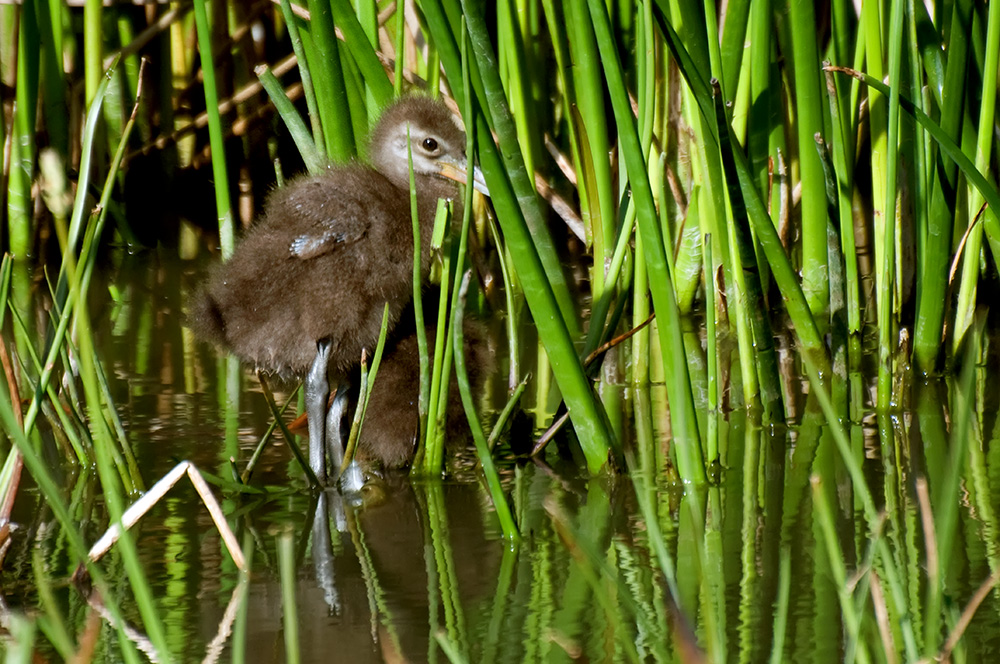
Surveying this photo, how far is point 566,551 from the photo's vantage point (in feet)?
6.16

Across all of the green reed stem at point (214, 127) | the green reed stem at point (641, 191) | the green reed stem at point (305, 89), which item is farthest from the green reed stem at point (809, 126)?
the green reed stem at point (214, 127)

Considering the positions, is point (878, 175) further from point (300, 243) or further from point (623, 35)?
point (300, 243)

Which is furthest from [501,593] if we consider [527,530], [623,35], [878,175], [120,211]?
[120,211]

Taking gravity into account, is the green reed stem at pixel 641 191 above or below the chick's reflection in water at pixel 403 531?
above

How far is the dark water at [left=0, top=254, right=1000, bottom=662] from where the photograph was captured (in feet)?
5.12

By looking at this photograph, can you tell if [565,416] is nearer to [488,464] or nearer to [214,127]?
[488,464]

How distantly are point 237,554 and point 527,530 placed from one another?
0.46 m

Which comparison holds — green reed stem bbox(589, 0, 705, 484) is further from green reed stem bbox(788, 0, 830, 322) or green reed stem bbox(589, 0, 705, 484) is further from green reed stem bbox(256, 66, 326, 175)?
green reed stem bbox(256, 66, 326, 175)

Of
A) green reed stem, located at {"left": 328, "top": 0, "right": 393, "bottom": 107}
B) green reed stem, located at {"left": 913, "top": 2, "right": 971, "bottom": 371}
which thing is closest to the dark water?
green reed stem, located at {"left": 913, "top": 2, "right": 971, "bottom": 371}

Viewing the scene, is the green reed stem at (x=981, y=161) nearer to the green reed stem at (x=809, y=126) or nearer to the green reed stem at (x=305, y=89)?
the green reed stem at (x=809, y=126)

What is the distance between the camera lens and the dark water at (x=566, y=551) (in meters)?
1.56

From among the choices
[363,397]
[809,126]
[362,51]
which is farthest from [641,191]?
[362,51]

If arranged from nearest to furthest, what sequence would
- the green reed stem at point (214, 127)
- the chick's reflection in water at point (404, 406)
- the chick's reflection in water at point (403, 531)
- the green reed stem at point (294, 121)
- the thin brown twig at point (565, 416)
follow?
1. the chick's reflection in water at point (403, 531)
2. the thin brown twig at point (565, 416)
3. the chick's reflection in water at point (404, 406)
4. the green reed stem at point (214, 127)
5. the green reed stem at point (294, 121)

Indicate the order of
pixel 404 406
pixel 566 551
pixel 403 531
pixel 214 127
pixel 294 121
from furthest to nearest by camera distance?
pixel 294 121 < pixel 214 127 < pixel 404 406 < pixel 403 531 < pixel 566 551
